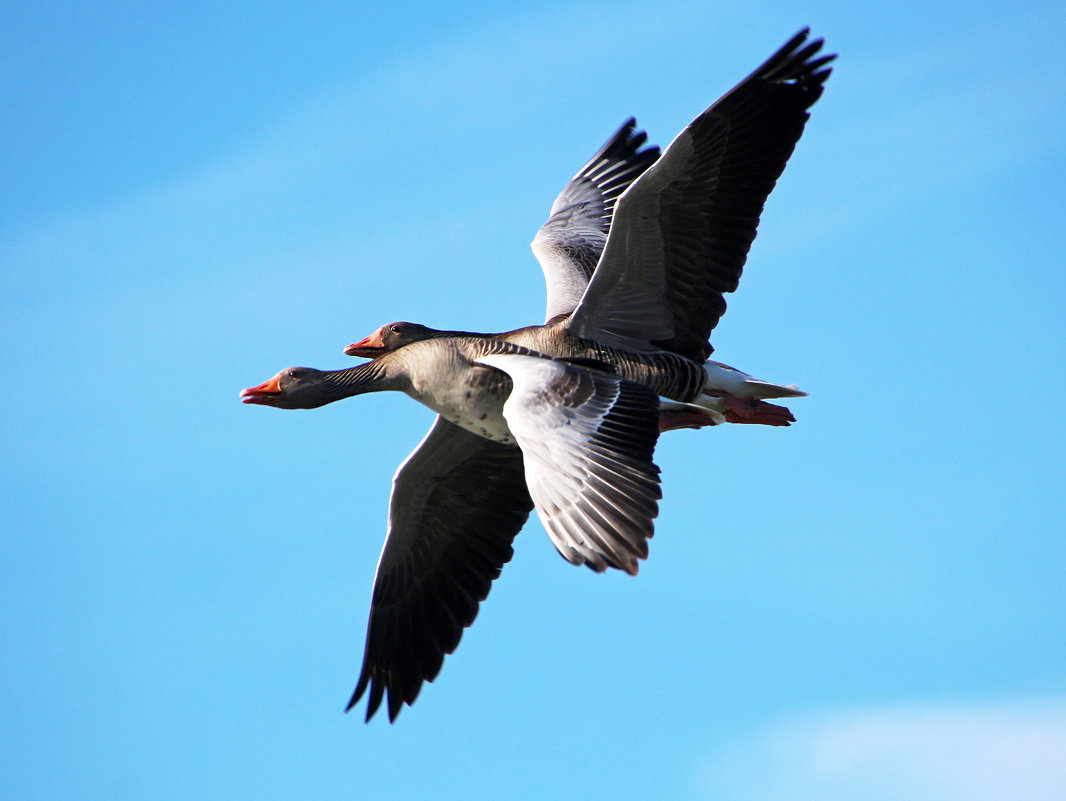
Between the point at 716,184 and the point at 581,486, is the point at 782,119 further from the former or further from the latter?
the point at 581,486

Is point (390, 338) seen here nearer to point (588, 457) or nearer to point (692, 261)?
point (692, 261)

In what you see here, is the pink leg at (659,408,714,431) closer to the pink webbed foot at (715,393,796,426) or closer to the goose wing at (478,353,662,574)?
the pink webbed foot at (715,393,796,426)

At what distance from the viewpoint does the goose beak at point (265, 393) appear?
11.7m

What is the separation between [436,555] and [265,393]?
7.18 feet

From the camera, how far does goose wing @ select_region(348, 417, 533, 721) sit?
39.5ft

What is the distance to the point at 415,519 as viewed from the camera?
483 inches

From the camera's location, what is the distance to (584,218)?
1460 cm

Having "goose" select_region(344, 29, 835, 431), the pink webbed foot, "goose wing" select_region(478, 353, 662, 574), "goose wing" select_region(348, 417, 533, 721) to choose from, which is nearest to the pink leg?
"goose" select_region(344, 29, 835, 431)

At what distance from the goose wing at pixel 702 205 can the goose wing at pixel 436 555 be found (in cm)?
184

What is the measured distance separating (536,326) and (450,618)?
9.30 ft

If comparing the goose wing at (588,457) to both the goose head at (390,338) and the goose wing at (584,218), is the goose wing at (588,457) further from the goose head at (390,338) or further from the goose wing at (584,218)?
the goose wing at (584,218)

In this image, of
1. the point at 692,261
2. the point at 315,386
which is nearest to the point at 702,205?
the point at 692,261

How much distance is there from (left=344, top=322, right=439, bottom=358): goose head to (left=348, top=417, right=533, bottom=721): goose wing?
1.02 meters

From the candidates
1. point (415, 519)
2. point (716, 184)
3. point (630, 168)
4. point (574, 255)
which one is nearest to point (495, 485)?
point (415, 519)
